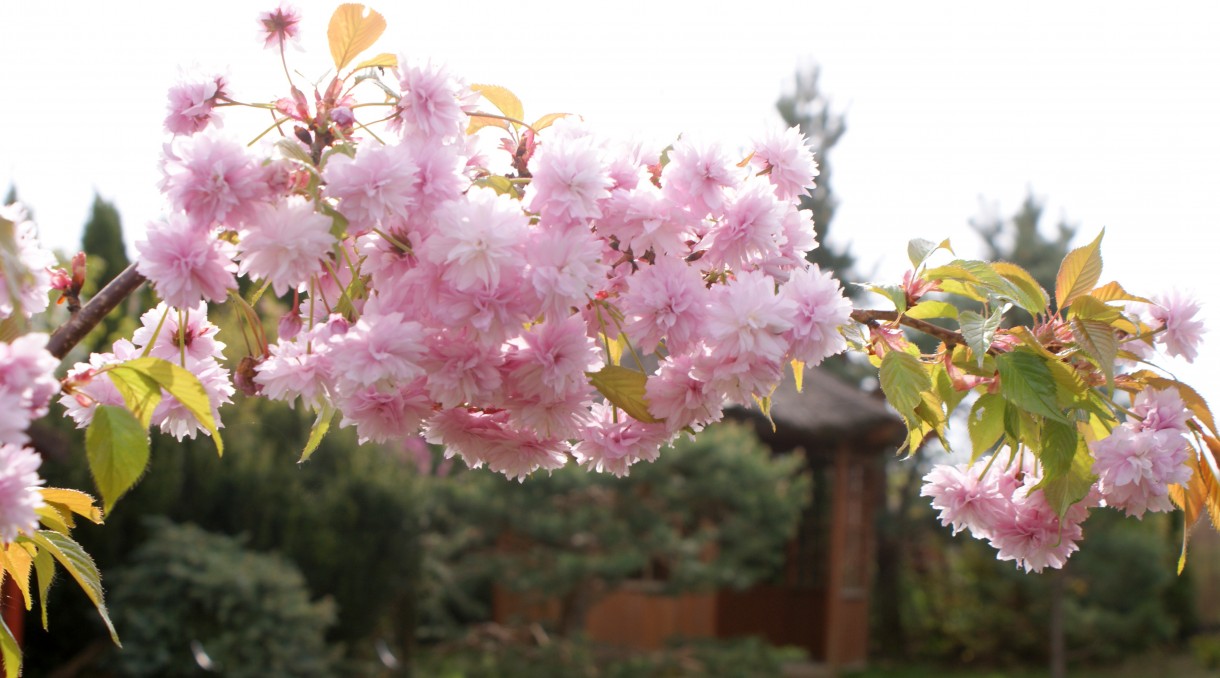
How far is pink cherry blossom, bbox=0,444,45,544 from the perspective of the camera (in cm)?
81

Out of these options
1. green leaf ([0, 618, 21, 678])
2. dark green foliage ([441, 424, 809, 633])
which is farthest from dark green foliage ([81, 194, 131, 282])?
green leaf ([0, 618, 21, 678])

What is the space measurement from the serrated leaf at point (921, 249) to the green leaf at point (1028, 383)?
14cm

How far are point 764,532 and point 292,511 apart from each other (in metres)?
3.12

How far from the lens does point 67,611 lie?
6652 millimetres

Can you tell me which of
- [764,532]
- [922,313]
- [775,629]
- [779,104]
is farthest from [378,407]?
[779,104]

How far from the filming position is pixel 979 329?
121 centimetres

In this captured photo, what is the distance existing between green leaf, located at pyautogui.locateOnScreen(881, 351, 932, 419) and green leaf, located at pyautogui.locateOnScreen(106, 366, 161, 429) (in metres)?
0.70

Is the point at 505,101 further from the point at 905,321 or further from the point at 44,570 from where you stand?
the point at 44,570

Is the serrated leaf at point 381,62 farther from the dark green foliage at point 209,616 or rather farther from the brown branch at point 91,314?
the dark green foliage at point 209,616

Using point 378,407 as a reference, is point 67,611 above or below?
below

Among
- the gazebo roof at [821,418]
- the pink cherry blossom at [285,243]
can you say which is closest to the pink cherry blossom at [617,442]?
the pink cherry blossom at [285,243]

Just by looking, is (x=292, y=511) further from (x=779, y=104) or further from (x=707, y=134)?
(x=779, y=104)

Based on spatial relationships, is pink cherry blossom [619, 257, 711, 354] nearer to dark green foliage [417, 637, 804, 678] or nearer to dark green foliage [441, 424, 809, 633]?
dark green foliage [441, 424, 809, 633]

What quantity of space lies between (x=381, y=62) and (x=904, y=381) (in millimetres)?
634
